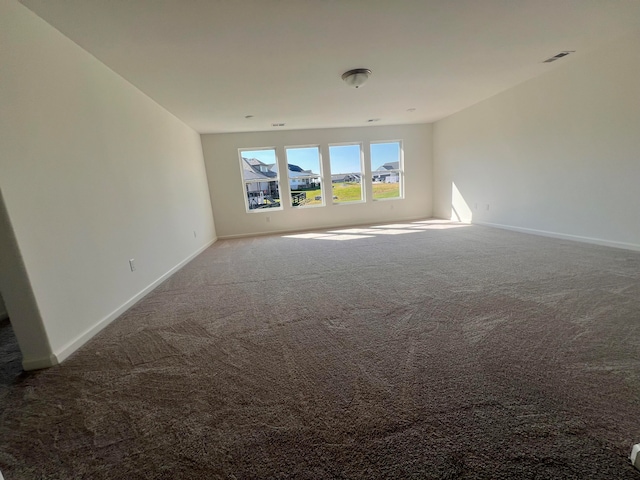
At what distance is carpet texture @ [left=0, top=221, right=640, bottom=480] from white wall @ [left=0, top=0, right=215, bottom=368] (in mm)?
296

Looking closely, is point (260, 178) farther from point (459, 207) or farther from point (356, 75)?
point (459, 207)

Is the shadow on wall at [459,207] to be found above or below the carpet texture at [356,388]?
above

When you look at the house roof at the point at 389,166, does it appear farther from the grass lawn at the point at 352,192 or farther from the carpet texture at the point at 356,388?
the carpet texture at the point at 356,388

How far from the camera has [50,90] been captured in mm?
1936

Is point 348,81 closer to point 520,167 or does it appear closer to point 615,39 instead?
point 615,39

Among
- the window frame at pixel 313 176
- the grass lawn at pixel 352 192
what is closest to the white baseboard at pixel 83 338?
the window frame at pixel 313 176

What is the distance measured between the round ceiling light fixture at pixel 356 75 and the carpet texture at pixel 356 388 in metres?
2.54

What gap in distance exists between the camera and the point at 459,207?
612 cm

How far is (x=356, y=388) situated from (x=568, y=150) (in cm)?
458

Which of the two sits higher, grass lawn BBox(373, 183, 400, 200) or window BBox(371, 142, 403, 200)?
window BBox(371, 142, 403, 200)

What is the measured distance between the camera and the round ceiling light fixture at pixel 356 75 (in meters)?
3.16

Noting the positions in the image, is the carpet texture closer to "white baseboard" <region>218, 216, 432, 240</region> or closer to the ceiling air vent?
the ceiling air vent

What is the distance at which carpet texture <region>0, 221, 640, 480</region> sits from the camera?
0.98 meters

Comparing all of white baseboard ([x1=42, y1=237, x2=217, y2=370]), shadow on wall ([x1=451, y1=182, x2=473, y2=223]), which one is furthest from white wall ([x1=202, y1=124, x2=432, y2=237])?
white baseboard ([x1=42, y1=237, x2=217, y2=370])
